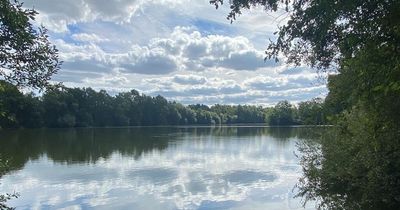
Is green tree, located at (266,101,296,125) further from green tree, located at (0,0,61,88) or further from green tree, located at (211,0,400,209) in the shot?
green tree, located at (0,0,61,88)

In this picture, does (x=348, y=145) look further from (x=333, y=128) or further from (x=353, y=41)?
(x=353, y=41)

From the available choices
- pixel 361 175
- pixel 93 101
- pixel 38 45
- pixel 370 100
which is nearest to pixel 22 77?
pixel 38 45

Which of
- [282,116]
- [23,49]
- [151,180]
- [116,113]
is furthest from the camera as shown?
[282,116]

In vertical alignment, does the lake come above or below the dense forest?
below

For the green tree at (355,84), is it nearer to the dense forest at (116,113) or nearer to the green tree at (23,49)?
the green tree at (23,49)

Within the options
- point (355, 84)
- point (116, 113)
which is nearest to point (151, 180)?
point (355, 84)

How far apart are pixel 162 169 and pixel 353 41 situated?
86.5 ft

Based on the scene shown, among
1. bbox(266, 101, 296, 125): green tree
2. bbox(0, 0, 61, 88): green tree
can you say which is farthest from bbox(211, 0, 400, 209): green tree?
bbox(266, 101, 296, 125): green tree

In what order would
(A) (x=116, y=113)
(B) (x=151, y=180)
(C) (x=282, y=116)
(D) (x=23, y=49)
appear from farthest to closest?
(C) (x=282, y=116) → (A) (x=116, y=113) → (B) (x=151, y=180) → (D) (x=23, y=49)

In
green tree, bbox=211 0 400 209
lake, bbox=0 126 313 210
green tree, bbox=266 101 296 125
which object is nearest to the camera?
green tree, bbox=211 0 400 209

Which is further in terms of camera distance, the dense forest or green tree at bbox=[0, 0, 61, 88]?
the dense forest

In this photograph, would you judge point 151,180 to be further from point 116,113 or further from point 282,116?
point 282,116

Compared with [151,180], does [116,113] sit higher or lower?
higher

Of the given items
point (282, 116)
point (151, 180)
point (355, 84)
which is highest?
point (282, 116)
